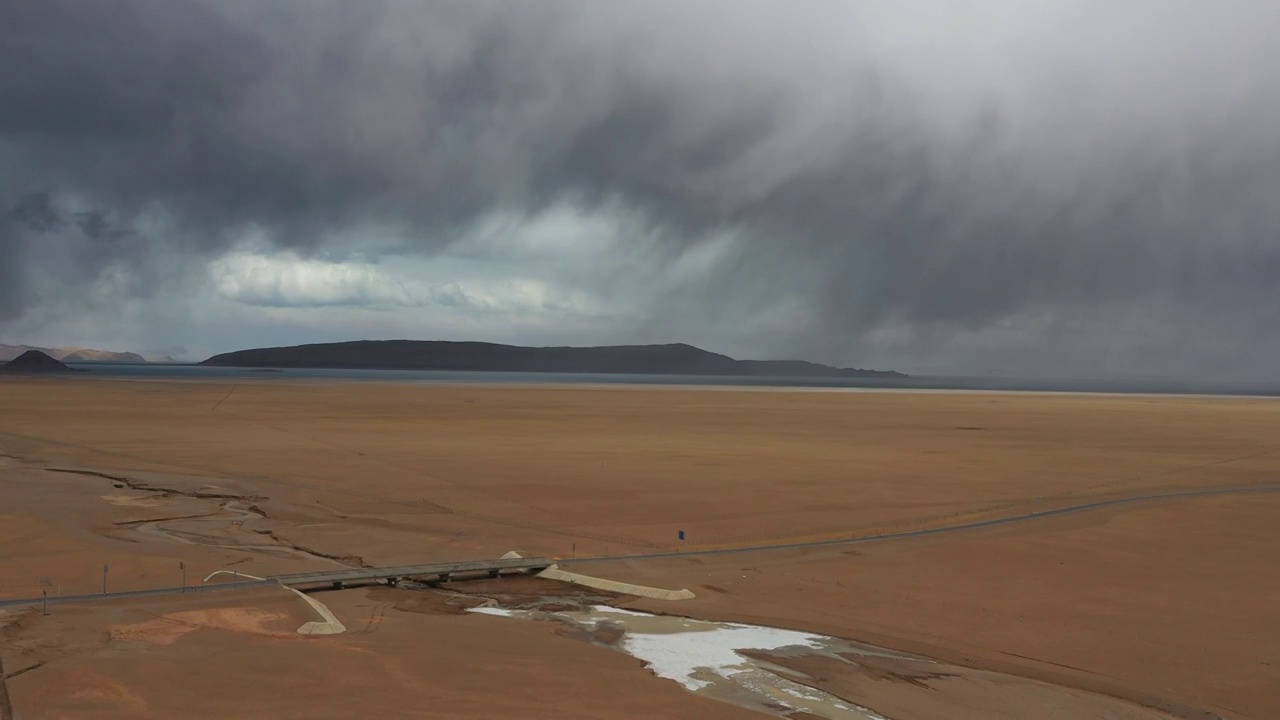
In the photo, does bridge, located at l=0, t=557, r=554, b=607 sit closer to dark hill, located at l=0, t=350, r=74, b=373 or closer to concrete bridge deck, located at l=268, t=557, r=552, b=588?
concrete bridge deck, located at l=268, t=557, r=552, b=588

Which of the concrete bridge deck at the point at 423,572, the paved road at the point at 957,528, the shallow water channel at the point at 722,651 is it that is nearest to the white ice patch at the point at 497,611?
the shallow water channel at the point at 722,651

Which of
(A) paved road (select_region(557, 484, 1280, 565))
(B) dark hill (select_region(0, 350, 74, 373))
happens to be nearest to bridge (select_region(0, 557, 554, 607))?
(A) paved road (select_region(557, 484, 1280, 565))

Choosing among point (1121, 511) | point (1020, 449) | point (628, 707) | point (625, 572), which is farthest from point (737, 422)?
point (628, 707)

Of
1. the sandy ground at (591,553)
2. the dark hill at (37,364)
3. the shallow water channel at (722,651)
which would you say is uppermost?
the dark hill at (37,364)

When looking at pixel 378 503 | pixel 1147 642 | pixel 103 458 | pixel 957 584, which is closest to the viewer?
pixel 1147 642

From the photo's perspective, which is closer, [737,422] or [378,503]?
[378,503]

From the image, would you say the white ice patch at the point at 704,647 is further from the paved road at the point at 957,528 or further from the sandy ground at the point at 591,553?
the paved road at the point at 957,528

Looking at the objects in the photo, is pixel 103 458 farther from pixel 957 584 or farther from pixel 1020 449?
pixel 1020 449

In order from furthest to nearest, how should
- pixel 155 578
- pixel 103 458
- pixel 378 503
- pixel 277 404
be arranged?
pixel 277 404 → pixel 103 458 → pixel 378 503 → pixel 155 578
